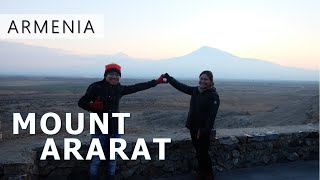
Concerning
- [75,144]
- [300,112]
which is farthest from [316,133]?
[300,112]

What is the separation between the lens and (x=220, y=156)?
556 cm

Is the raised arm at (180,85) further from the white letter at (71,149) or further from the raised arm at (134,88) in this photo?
the white letter at (71,149)

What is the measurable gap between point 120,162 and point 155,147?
1.80 ft

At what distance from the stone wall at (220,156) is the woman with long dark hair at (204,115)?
0.59 m

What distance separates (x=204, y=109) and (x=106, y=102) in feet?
4.05

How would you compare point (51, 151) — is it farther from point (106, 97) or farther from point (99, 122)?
point (106, 97)

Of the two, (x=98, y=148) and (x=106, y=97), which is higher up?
(x=106, y=97)

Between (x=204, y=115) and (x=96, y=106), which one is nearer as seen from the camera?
(x=96, y=106)

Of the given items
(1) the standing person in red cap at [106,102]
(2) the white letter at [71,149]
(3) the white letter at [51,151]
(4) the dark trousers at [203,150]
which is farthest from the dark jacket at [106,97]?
(4) the dark trousers at [203,150]

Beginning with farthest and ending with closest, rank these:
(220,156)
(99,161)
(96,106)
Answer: (220,156) → (99,161) → (96,106)

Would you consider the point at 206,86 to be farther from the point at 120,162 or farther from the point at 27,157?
the point at 27,157

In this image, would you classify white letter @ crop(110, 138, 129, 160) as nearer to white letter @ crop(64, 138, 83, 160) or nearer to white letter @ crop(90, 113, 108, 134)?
white letter @ crop(90, 113, 108, 134)

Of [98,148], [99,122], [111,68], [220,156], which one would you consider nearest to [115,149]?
[98,148]

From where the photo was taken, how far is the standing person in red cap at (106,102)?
14.3 feet
